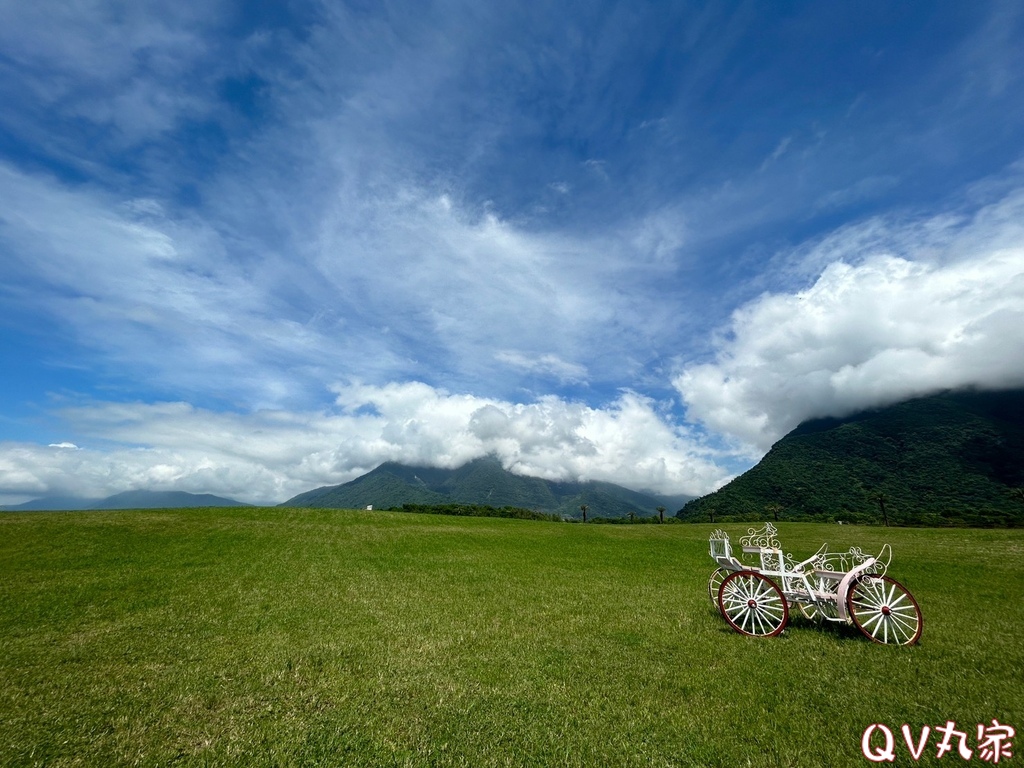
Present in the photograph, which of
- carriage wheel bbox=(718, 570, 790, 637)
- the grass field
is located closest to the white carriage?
carriage wheel bbox=(718, 570, 790, 637)

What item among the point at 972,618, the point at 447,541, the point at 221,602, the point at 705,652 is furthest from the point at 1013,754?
the point at 447,541

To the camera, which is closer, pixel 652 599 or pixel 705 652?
pixel 705 652

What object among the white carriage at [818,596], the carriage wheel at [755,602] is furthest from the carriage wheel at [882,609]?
the carriage wheel at [755,602]

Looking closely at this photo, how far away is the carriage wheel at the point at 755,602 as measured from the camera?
11898 mm

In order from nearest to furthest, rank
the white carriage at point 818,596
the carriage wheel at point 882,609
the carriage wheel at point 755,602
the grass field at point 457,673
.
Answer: the grass field at point 457,673
the carriage wheel at point 882,609
the white carriage at point 818,596
the carriage wheel at point 755,602

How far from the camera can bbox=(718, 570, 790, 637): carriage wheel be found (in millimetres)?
11898

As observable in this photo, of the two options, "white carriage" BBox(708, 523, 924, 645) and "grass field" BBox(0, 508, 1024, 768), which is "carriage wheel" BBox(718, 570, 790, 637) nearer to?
"white carriage" BBox(708, 523, 924, 645)

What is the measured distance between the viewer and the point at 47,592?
17562 mm

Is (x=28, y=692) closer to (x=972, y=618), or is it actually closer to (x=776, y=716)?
(x=776, y=716)

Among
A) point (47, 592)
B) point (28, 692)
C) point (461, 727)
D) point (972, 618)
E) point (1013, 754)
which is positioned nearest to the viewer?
point (1013, 754)

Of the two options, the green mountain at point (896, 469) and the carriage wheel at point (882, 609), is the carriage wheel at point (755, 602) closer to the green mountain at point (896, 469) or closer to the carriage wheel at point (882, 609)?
the carriage wheel at point (882, 609)

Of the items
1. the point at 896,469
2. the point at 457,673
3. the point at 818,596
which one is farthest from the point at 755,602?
the point at 896,469

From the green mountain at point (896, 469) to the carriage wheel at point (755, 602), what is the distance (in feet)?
278

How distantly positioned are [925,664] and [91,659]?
18994 mm
